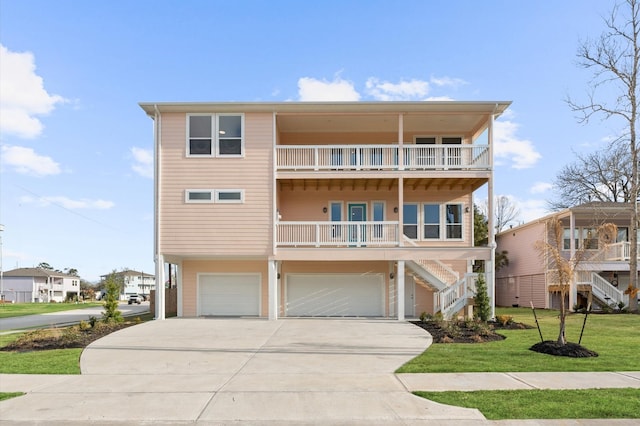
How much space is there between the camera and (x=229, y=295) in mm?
20422

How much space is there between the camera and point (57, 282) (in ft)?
243

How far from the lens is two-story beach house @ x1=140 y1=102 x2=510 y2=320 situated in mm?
18328

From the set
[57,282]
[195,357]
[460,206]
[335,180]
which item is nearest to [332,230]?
[335,180]

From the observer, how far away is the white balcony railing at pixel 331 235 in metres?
18.6

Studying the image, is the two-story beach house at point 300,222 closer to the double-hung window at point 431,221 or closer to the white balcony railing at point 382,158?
the white balcony railing at point 382,158

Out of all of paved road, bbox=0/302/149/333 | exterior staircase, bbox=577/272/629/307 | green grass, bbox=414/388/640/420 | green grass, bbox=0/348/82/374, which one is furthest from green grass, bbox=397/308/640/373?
paved road, bbox=0/302/149/333

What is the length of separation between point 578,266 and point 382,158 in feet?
37.1

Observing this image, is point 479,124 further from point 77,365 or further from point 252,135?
point 77,365

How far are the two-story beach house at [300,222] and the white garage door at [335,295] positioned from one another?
43 millimetres

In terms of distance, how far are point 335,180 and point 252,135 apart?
12.5 feet

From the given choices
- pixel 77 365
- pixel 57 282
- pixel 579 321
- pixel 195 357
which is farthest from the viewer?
pixel 57 282

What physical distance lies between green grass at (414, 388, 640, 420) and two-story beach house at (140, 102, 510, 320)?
36.4 ft

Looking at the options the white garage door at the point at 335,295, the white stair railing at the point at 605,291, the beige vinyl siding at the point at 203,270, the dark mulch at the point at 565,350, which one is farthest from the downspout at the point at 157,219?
the white stair railing at the point at 605,291

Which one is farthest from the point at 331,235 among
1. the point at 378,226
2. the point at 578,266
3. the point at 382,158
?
the point at 578,266
